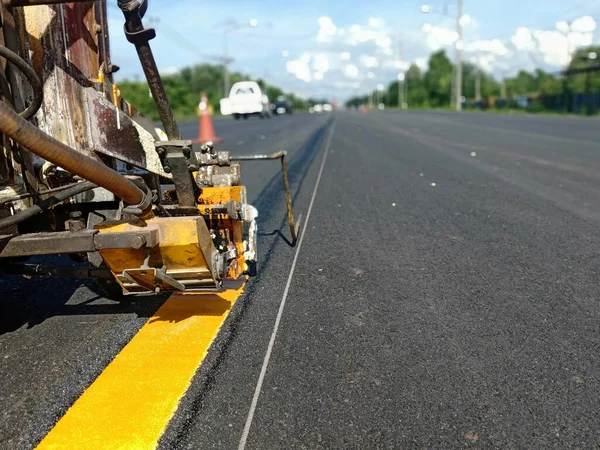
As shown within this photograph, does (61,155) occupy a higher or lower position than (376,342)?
higher

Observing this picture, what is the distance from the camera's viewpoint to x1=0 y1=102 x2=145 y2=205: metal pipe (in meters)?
2.28

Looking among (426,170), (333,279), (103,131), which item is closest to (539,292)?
(333,279)

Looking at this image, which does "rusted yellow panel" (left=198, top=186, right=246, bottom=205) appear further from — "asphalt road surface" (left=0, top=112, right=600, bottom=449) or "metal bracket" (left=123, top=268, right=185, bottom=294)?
"metal bracket" (left=123, top=268, right=185, bottom=294)

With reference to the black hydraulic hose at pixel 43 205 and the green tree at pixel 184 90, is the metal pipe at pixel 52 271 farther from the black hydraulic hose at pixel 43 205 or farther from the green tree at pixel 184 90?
the green tree at pixel 184 90

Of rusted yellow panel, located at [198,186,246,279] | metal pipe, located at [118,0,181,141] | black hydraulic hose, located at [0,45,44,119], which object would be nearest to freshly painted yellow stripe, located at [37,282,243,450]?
rusted yellow panel, located at [198,186,246,279]

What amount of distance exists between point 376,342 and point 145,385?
1.26 m

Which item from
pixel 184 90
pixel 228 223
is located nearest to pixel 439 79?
pixel 184 90

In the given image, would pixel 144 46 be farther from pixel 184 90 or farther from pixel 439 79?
pixel 439 79

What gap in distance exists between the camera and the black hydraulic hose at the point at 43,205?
2.91 meters

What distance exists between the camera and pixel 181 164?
3.42 metres

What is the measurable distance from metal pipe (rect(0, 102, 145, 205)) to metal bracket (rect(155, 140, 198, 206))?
43cm

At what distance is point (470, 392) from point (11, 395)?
85.7 inches

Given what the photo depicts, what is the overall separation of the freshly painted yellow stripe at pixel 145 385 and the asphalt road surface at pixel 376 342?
75 millimetres

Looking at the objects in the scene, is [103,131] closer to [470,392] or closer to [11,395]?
[11,395]
